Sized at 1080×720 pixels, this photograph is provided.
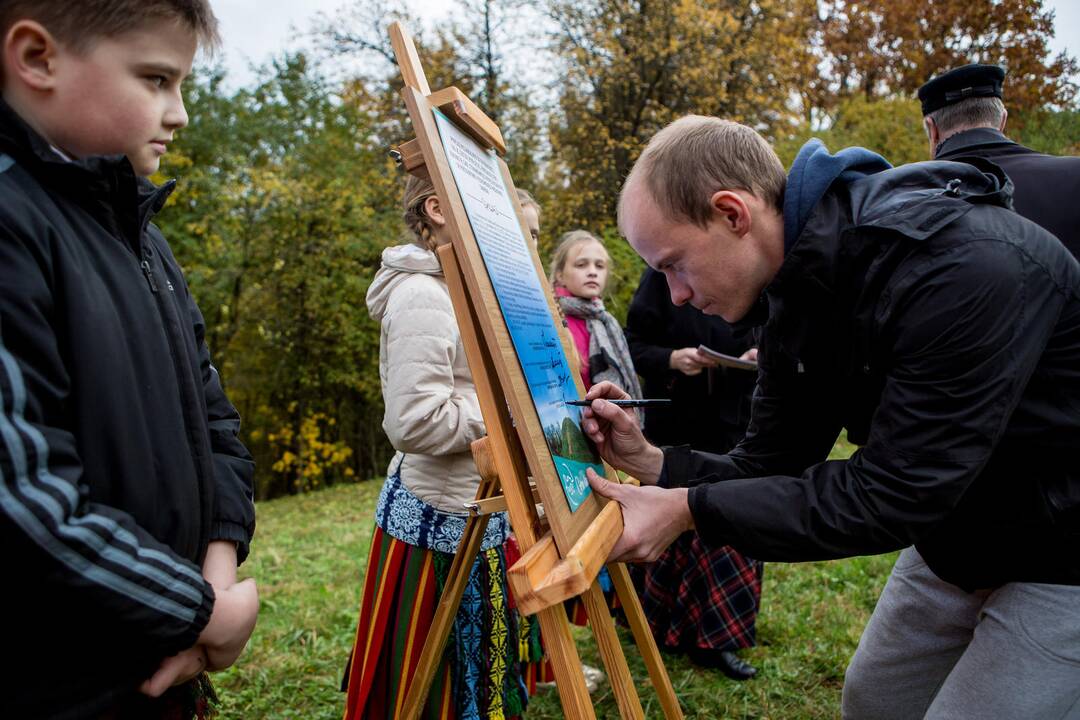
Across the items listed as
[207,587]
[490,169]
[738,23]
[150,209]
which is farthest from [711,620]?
[738,23]

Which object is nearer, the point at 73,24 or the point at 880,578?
the point at 73,24

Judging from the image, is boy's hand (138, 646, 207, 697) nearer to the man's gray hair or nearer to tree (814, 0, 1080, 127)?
the man's gray hair

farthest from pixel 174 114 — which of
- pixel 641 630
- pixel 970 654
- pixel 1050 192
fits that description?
pixel 1050 192

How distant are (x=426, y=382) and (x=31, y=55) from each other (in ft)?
4.31

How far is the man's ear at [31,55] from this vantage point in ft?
3.61

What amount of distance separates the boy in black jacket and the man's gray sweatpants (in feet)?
5.02

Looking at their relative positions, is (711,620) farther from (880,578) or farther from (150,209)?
(150,209)

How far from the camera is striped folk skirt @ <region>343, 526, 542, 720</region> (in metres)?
2.34

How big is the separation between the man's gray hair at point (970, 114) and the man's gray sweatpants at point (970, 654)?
2.06 metres

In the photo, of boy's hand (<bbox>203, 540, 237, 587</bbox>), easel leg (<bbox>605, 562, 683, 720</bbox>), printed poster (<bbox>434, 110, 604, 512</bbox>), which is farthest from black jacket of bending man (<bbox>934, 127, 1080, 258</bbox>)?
boy's hand (<bbox>203, 540, 237, 587</bbox>)

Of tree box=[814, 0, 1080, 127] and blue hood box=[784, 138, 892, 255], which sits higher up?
tree box=[814, 0, 1080, 127]

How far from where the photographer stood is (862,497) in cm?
157

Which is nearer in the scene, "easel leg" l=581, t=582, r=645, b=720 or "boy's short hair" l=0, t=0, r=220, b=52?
"boy's short hair" l=0, t=0, r=220, b=52

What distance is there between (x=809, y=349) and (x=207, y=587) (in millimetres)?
1344
